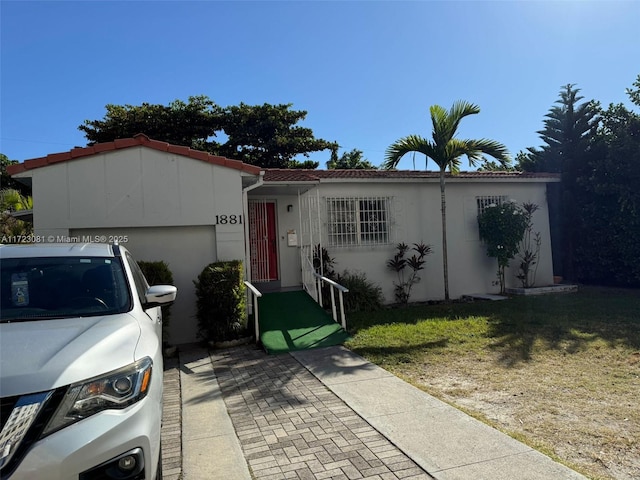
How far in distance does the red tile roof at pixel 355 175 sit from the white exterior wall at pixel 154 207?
164cm

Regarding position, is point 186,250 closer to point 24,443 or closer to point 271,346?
point 271,346

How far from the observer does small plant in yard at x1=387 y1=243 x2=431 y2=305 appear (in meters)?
11.1

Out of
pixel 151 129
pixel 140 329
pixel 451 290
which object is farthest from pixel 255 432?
pixel 151 129

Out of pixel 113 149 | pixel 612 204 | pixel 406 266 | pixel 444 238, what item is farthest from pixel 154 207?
pixel 612 204

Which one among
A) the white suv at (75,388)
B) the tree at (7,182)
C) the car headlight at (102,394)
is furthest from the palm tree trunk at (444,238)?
the tree at (7,182)

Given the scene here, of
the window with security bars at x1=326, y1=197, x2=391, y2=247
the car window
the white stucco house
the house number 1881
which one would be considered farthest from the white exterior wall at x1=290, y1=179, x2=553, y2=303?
the car window

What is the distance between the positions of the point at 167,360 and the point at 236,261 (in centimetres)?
210

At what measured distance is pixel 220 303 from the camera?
7.41 m

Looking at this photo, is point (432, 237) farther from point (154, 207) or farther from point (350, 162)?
point (350, 162)

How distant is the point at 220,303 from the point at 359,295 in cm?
391

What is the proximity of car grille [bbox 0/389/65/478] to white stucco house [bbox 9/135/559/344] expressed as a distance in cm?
630

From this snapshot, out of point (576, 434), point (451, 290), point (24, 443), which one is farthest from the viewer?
point (451, 290)

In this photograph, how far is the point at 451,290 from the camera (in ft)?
38.8

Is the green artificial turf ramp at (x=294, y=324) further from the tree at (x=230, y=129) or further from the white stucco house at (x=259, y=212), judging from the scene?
the tree at (x=230, y=129)
